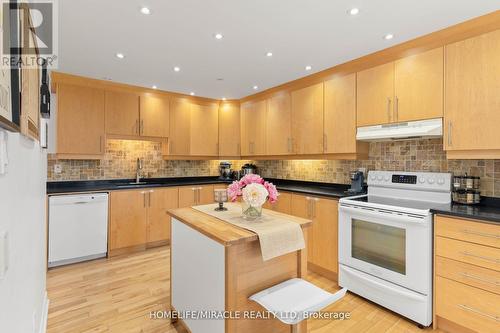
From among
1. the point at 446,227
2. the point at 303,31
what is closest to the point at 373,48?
the point at 303,31

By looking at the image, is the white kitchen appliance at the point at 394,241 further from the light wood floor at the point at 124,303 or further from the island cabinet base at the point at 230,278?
the island cabinet base at the point at 230,278

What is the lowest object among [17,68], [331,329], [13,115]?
[331,329]

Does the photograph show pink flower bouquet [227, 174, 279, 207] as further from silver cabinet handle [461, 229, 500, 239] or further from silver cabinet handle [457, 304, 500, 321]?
silver cabinet handle [457, 304, 500, 321]

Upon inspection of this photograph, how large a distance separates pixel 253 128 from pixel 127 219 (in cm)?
244

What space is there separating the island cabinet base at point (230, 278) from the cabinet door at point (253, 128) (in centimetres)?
263

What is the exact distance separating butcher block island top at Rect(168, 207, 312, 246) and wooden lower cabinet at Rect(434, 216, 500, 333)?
117 centimetres

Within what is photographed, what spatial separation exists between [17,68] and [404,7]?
2.30 metres

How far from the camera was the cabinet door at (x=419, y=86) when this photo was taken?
7.30ft

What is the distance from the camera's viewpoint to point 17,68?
0.78 meters

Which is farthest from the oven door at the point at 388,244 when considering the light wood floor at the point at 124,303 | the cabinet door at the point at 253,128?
the cabinet door at the point at 253,128

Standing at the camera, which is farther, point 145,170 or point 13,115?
point 145,170

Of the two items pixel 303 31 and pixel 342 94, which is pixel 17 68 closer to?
pixel 303 31

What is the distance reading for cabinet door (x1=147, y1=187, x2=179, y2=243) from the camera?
12.4 feet

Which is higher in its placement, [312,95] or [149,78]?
[149,78]
